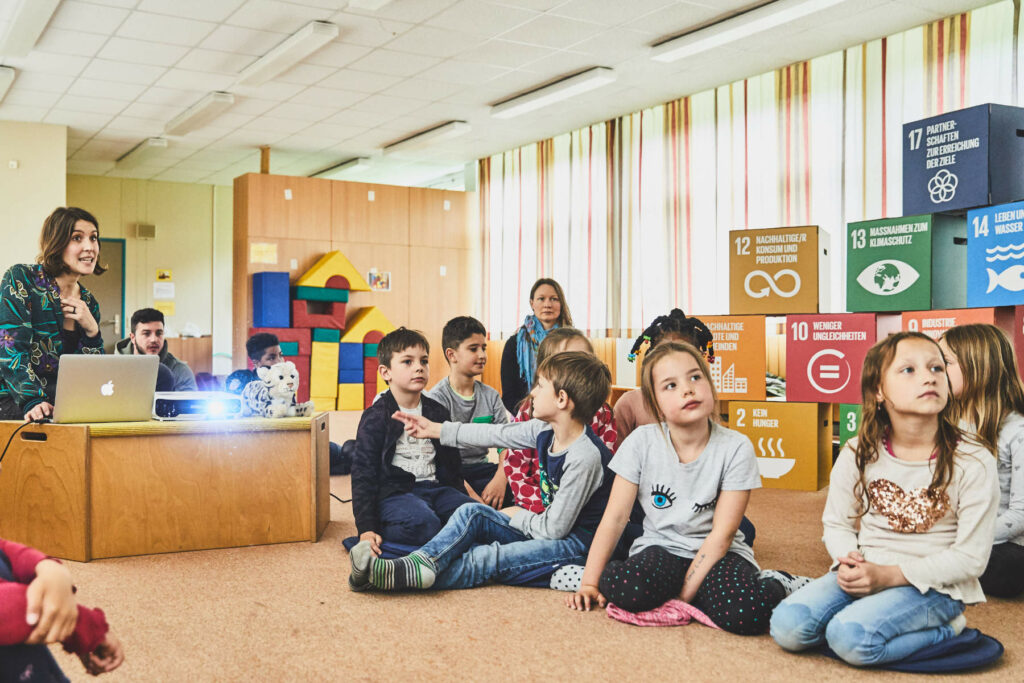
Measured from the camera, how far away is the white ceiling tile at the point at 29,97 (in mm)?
7254

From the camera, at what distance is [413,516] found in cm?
284

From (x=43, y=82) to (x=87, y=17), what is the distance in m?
1.70

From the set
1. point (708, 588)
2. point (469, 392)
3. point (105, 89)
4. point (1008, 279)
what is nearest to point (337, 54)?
point (105, 89)

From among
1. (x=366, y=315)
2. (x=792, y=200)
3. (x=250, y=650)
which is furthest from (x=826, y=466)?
(x=366, y=315)

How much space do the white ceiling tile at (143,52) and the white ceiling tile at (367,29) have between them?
122cm

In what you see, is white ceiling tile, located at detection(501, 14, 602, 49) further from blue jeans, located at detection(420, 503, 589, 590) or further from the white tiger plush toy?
blue jeans, located at detection(420, 503, 589, 590)

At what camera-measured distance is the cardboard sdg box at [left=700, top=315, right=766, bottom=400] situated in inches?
188

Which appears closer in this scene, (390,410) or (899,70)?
(390,410)

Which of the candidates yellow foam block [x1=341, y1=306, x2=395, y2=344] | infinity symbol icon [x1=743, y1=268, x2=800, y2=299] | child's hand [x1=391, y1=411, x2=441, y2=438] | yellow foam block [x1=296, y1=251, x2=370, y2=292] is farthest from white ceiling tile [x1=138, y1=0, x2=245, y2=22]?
yellow foam block [x1=341, y1=306, x2=395, y2=344]

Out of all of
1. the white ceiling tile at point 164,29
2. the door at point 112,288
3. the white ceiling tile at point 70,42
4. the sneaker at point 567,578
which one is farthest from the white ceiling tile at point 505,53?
the door at point 112,288

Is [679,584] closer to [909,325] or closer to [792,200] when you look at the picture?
[909,325]

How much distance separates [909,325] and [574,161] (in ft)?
16.0

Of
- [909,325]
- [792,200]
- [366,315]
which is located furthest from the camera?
[366,315]

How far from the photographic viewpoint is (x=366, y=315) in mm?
9625
